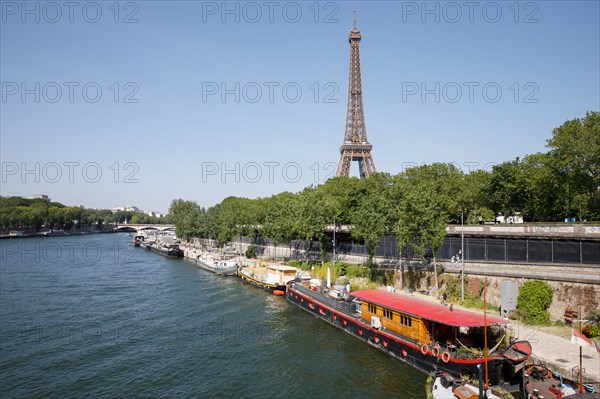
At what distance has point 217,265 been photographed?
7456cm

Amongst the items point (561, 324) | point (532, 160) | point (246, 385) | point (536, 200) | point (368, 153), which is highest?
point (368, 153)

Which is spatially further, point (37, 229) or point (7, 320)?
point (37, 229)

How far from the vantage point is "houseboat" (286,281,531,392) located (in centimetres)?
2428

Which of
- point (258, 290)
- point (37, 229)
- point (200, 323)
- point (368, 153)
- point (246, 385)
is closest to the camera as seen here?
point (246, 385)

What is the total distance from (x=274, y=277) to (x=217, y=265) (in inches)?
818

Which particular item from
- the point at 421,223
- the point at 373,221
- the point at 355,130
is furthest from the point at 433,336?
the point at 355,130

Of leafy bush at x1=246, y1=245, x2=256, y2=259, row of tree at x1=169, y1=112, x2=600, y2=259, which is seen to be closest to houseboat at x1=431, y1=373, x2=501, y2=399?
row of tree at x1=169, y1=112, x2=600, y2=259

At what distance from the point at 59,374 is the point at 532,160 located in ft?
218

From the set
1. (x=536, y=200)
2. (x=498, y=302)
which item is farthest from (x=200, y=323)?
(x=536, y=200)

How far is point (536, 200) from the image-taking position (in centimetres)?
6000

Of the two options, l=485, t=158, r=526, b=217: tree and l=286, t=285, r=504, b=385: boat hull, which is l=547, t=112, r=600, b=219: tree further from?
l=286, t=285, r=504, b=385: boat hull

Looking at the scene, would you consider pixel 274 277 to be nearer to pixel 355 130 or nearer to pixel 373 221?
pixel 373 221

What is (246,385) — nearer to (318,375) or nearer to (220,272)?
(318,375)

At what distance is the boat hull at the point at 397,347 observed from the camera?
2466cm
